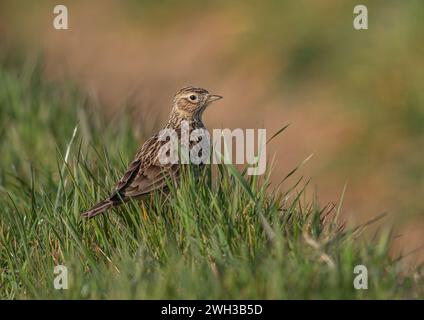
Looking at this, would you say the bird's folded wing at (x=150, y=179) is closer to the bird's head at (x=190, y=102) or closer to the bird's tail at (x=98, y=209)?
the bird's tail at (x=98, y=209)

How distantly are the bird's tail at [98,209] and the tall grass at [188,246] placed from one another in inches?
3.1

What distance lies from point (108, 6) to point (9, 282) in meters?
13.0

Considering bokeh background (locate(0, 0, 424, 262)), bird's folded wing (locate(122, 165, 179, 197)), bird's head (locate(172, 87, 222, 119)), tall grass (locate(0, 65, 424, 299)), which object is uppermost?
bokeh background (locate(0, 0, 424, 262))

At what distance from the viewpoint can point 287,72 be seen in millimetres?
12961

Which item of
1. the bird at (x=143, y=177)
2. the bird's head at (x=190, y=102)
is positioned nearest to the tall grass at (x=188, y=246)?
the bird at (x=143, y=177)

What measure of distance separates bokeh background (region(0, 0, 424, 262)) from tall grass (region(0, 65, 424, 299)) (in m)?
2.80

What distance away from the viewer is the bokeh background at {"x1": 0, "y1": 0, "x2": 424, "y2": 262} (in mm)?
10414

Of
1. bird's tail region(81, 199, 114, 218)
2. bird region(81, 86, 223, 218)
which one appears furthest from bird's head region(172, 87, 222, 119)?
bird's tail region(81, 199, 114, 218)

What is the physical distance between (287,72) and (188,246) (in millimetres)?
8135

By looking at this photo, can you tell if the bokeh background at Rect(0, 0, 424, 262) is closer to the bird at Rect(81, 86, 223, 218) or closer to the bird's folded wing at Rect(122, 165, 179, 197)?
the bird at Rect(81, 86, 223, 218)

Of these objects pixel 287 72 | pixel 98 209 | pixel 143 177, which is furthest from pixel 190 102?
pixel 287 72

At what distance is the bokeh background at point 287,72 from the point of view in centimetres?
1041
